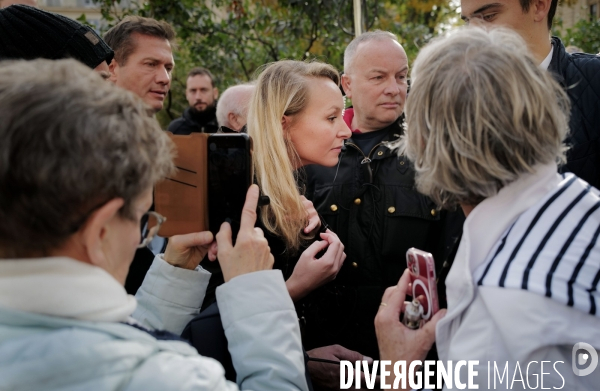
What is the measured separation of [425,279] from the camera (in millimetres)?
1555

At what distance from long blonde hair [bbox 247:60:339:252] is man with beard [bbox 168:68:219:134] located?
14.0 ft

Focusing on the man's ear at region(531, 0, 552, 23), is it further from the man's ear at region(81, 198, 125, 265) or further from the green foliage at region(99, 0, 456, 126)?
the green foliage at region(99, 0, 456, 126)

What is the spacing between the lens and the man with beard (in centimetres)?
691

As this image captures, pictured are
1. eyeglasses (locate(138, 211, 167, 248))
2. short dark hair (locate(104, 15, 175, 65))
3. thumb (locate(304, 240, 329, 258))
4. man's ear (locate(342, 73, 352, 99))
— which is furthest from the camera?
short dark hair (locate(104, 15, 175, 65))

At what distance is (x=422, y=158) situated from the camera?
157cm

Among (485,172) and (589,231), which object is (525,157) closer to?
(485,172)

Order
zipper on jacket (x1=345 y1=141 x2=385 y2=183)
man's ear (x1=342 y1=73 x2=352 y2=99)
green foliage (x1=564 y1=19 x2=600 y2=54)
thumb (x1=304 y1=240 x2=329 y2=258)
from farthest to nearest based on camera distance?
green foliage (x1=564 y1=19 x2=600 y2=54) → man's ear (x1=342 y1=73 x2=352 y2=99) → zipper on jacket (x1=345 y1=141 x2=385 y2=183) → thumb (x1=304 y1=240 x2=329 y2=258)

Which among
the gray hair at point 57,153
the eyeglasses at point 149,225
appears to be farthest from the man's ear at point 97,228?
the eyeglasses at point 149,225

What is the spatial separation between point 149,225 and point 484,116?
0.87m

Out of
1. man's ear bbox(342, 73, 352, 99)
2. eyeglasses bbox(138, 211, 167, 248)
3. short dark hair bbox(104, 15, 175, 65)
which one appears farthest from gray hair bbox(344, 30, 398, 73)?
eyeglasses bbox(138, 211, 167, 248)

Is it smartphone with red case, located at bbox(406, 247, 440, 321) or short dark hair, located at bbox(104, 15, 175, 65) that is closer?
smartphone with red case, located at bbox(406, 247, 440, 321)

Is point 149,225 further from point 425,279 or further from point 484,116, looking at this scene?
point 484,116

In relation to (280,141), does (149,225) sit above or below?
above

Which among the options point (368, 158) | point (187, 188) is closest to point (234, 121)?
point (368, 158)
